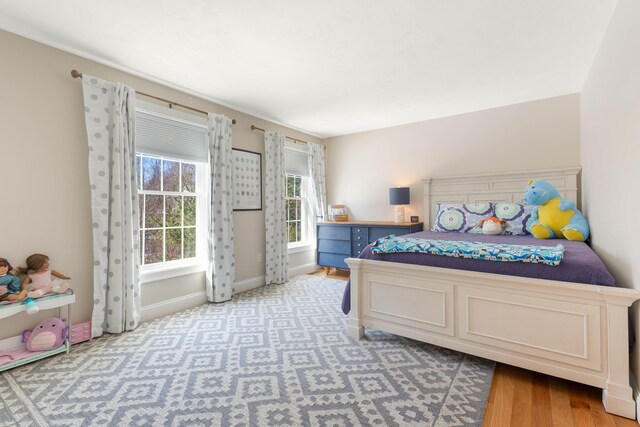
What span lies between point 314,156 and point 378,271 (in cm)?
307

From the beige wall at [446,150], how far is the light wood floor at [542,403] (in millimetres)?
2737

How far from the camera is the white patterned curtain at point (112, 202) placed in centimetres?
252

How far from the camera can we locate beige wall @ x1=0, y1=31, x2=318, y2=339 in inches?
85.7

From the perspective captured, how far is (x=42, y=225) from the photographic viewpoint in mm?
2322

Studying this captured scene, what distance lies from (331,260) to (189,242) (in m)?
2.20

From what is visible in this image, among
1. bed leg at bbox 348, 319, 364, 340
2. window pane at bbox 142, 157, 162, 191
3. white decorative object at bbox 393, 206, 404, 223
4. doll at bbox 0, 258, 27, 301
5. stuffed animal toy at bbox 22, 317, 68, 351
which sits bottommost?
bed leg at bbox 348, 319, 364, 340

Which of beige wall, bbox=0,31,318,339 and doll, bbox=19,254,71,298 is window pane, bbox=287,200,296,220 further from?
doll, bbox=19,254,71,298

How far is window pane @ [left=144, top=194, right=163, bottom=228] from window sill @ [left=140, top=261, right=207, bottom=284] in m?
0.45

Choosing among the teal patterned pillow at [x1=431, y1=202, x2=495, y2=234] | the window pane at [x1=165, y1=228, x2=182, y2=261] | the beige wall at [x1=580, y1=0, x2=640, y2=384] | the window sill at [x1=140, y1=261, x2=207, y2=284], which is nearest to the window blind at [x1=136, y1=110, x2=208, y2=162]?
the window pane at [x1=165, y1=228, x2=182, y2=261]

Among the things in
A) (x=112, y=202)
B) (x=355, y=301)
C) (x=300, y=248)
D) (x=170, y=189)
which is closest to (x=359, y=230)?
(x=300, y=248)

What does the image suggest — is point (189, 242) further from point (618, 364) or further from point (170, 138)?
point (618, 364)

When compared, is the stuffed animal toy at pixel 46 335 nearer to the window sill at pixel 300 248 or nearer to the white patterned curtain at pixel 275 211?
the white patterned curtain at pixel 275 211

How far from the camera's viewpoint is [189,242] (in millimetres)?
3486

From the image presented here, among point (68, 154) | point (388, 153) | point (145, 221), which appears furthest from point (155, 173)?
point (388, 153)
